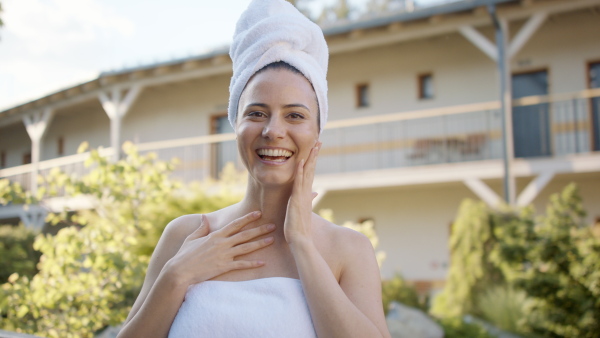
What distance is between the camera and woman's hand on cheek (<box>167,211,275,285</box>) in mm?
1564

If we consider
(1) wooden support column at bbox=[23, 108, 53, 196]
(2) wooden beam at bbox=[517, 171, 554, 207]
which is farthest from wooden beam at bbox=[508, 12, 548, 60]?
(1) wooden support column at bbox=[23, 108, 53, 196]

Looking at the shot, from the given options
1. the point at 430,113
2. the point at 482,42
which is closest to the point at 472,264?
the point at 430,113

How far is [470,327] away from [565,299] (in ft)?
4.47

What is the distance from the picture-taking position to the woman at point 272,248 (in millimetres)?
1483

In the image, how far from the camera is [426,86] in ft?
45.5

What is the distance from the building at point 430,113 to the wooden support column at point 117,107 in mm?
35

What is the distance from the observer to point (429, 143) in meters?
13.1

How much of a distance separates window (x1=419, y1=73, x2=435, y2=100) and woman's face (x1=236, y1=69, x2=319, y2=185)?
495 inches

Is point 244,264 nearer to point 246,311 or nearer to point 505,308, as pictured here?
point 246,311

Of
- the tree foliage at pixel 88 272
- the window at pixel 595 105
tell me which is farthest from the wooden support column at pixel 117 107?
the window at pixel 595 105

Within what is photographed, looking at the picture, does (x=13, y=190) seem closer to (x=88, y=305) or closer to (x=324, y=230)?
(x=88, y=305)

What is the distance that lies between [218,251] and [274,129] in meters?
0.36

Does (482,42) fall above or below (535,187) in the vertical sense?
above

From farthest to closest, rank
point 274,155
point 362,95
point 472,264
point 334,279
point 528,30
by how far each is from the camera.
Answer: point 362,95, point 528,30, point 472,264, point 274,155, point 334,279
